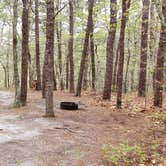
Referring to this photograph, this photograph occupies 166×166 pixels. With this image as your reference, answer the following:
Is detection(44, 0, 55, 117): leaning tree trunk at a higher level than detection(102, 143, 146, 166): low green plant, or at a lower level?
higher

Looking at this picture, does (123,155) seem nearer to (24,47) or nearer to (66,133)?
(66,133)

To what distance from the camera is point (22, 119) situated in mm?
10938

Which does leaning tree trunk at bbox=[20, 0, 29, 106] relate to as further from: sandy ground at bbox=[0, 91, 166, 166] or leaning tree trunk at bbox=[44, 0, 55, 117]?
leaning tree trunk at bbox=[44, 0, 55, 117]

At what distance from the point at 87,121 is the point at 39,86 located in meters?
13.0

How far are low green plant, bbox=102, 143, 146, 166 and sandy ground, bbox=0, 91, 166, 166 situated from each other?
0.22 m

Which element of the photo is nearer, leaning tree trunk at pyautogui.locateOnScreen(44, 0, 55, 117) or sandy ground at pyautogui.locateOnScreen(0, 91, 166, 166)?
sandy ground at pyautogui.locateOnScreen(0, 91, 166, 166)

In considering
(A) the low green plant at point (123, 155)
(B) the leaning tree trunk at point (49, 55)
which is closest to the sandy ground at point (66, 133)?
(A) the low green plant at point (123, 155)

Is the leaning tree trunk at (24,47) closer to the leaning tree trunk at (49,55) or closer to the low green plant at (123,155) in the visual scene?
the leaning tree trunk at (49,55)

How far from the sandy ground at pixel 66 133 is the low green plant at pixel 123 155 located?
0.73 ft

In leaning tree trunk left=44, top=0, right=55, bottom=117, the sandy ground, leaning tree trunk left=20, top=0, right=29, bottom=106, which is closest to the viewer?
the sandy ground

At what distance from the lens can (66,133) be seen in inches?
354

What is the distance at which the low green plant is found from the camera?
649cm

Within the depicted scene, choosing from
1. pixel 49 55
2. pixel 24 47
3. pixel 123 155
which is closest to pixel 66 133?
pixel 123 155

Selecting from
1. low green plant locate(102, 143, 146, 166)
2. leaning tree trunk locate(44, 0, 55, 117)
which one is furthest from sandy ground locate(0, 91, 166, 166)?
leaning tree trunk locate(44, 0, 55, 117)
